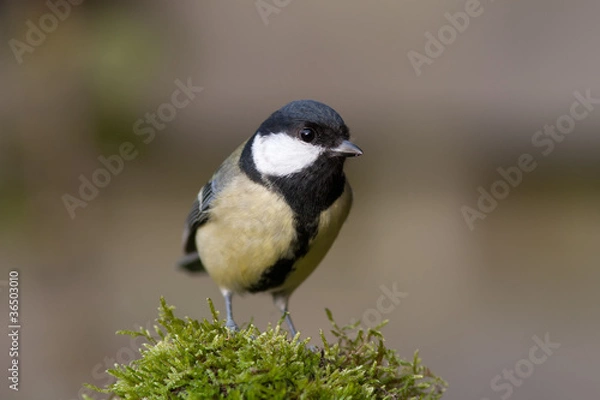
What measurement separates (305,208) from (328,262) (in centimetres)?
188

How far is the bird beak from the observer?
156cm

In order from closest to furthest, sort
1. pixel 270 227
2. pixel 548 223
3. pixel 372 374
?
1. pixel 372 374
2. pixel 270 227
3. pixel 548 223

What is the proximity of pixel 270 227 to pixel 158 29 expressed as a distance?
1.76 metres

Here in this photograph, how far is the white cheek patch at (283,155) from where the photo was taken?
1.60 metres

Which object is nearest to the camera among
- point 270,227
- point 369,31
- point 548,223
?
point 270,227

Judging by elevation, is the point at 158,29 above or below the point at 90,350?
above

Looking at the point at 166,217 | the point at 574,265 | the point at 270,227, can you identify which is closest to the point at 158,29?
the point at 166,217

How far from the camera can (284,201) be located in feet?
5.28

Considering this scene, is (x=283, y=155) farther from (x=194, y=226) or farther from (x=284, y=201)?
(x=194, y=226)

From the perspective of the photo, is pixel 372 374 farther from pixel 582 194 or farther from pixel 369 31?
pixel 582 194

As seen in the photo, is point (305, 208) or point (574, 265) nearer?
point (305, 208)

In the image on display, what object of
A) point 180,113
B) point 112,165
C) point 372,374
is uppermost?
point 180,113

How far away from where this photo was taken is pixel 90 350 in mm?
3111

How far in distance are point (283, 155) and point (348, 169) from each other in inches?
70.5
